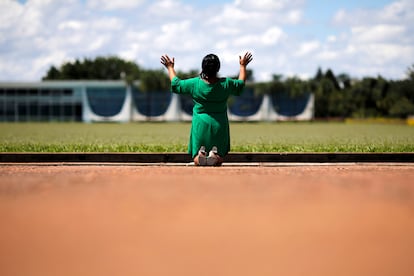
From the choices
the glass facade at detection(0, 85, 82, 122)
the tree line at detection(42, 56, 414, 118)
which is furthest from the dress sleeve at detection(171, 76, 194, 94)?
the glass facade at detection(0, 85, 82, 122)

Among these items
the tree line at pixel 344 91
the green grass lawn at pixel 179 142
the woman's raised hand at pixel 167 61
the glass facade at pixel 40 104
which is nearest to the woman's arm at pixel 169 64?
the woman's raised hand at pixel 167 61

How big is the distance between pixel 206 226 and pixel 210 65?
523 centimetres

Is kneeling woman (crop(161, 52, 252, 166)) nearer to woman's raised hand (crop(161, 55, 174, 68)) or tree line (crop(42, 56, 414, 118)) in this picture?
woman's raised hand (crop(161, 55, 174, 68))

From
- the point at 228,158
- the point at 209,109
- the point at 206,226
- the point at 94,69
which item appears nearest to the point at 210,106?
the point at 209,109

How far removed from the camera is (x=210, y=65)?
383 inches

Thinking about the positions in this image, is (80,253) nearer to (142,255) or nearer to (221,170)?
(142,255)

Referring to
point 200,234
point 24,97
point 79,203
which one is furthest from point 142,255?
point 24,97

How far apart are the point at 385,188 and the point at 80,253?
4569mm

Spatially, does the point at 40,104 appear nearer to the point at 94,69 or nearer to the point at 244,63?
the point at 94,69

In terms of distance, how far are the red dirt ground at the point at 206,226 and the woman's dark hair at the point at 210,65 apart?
213 cm

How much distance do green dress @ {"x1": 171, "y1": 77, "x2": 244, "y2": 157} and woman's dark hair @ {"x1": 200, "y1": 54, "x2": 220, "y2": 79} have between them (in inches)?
5.8

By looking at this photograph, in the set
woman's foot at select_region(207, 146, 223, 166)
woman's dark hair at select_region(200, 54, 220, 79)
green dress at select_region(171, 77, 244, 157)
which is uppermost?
woman's dark hair at select_region(200, 54, 220, 79)

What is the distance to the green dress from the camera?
9672 millimetres

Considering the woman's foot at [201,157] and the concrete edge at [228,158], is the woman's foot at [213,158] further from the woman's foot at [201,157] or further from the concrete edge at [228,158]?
the concrete edge at [228,158]
